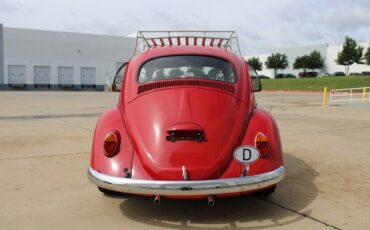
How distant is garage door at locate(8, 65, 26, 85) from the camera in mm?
50344

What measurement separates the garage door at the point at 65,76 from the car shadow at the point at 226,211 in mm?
52248

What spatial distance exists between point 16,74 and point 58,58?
5.81m

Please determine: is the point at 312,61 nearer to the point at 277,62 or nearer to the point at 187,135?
the point at 277,62

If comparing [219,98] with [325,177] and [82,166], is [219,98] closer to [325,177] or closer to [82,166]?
[325,177]

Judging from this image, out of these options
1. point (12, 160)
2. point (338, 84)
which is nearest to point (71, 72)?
point (338, 84)

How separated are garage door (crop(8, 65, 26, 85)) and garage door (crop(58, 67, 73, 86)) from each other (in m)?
4.62

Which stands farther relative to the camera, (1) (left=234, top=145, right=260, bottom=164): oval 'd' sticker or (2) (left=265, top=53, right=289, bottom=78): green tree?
(2) (left=265, top=53, right=289, bottom=78): green tree

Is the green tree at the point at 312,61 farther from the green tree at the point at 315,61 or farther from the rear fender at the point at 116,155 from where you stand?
the rear fender at the point at 116,155

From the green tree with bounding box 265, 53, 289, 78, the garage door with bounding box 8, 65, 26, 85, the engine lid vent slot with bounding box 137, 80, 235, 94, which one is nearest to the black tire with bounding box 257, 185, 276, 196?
the engine lid vent slot with bounding box 137, 80, 235, 94

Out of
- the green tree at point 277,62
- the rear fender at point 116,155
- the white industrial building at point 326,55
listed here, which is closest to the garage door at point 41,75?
the green tree at point 277,62

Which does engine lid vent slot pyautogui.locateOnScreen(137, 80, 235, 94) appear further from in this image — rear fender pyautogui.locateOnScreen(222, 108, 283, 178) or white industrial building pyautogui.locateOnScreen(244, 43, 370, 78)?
white industrial building pyautogui.locateOnScreen(244, 43, 370, 78)

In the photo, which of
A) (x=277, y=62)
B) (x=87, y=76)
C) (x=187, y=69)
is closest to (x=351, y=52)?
(x=277, y=62)

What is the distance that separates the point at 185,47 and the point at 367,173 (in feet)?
10.1

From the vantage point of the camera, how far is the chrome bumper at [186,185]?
127 inches
